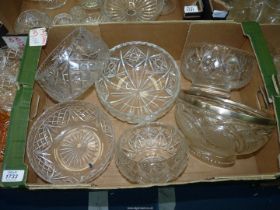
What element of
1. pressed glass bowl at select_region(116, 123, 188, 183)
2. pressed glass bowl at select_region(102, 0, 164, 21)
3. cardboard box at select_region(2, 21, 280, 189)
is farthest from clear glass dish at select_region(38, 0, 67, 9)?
pressed glass bowl at select_region(116, 123, 188, 183)

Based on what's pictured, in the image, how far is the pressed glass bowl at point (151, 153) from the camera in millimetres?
773

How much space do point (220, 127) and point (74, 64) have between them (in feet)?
1.56

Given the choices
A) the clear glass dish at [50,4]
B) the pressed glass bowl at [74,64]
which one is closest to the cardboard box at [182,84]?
the pressed glass bowl at [74,64]

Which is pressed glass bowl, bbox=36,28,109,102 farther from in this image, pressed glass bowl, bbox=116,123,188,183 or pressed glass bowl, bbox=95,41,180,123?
pressed glass bowl, bbox=116,123,188,183

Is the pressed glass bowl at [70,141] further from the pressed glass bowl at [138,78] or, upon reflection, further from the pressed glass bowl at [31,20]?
the pressed glass bowl at [31,20]

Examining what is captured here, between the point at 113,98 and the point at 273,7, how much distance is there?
657 mm

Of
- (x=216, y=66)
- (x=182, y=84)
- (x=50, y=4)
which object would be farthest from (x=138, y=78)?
(x=50, y=4)

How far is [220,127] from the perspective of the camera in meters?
0.76

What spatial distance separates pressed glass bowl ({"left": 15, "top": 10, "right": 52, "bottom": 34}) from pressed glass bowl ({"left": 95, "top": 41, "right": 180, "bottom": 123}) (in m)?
0.32

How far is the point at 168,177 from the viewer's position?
0.78 metres

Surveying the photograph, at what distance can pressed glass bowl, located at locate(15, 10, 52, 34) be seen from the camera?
42.6 inches

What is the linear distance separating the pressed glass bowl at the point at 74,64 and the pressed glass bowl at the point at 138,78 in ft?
0.20

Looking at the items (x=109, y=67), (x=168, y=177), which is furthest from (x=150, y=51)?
(x=168, y=177)

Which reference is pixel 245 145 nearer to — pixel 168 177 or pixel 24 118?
pixel 168 177
